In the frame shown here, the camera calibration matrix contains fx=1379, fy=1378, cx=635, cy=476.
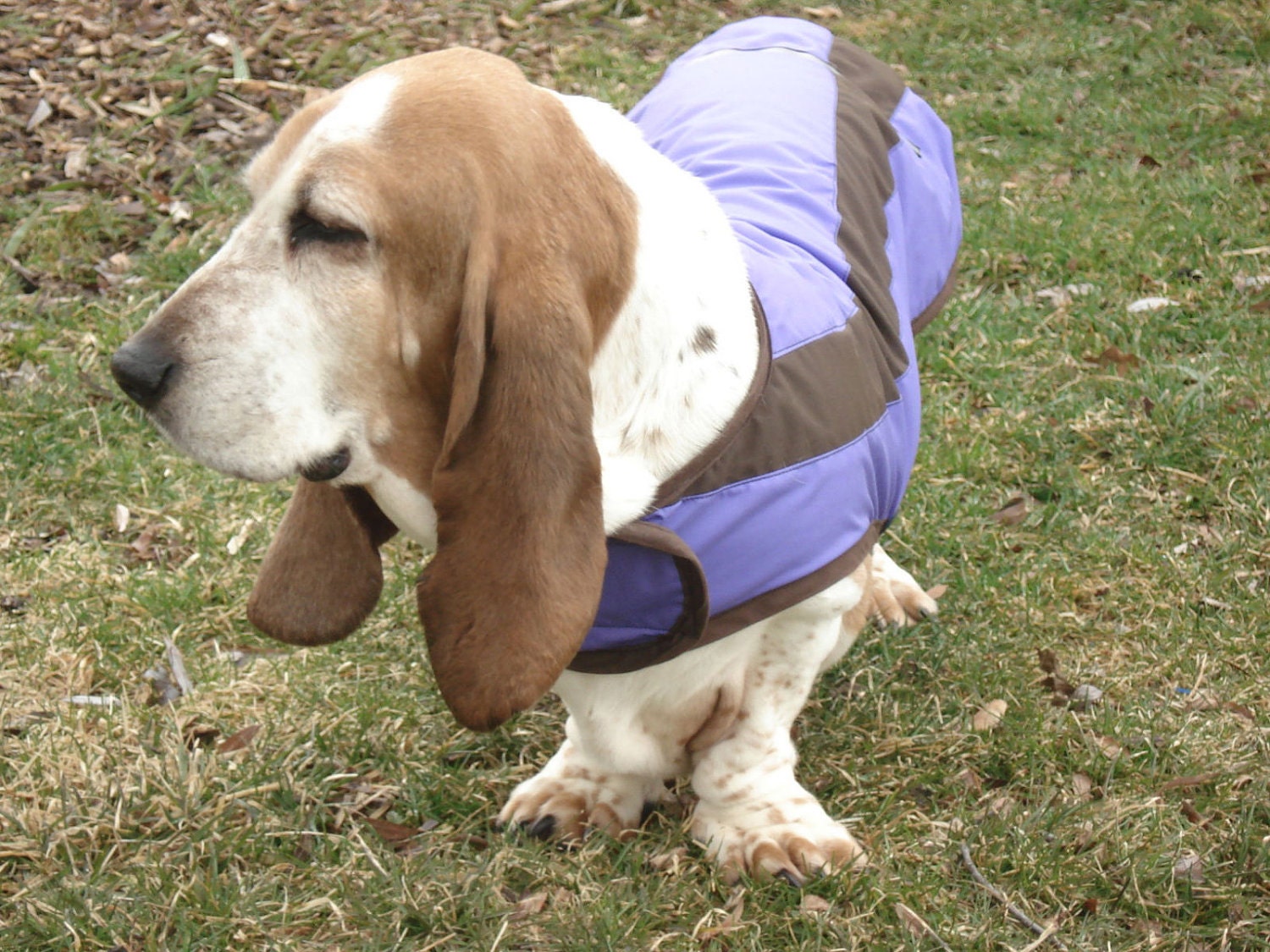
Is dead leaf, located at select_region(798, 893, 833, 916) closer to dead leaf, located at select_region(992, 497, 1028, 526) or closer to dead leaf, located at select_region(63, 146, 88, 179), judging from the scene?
dead leaf, located at select_region(992, 497, 1028, 526)

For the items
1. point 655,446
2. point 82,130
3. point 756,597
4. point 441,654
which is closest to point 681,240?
point 655,446

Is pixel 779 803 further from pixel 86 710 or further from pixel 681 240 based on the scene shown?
pixel 86 710

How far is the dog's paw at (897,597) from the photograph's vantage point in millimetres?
3514

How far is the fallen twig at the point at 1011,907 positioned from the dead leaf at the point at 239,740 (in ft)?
5.21

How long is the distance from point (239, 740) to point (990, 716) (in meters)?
1.73

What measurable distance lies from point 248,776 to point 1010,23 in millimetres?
6534

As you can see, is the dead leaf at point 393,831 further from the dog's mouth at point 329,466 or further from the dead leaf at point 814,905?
the dog's mouth at point 329,466

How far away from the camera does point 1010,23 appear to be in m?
7.83

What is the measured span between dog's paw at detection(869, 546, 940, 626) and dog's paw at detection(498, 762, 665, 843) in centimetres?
90

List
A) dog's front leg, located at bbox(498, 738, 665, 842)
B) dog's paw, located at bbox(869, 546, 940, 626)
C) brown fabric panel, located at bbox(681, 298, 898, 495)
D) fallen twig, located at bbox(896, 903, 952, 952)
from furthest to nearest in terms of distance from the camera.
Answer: dog's paw, located at bbox(869, 546, 940, 626), dog's front leg, located at bbox(498, 738, 665, 842), fallen twig, located at bbox(896, 903, 952, 952), brown fabric panel, located at bbox(681, 298, 898, 495)

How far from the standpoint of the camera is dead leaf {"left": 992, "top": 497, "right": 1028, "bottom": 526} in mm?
4012

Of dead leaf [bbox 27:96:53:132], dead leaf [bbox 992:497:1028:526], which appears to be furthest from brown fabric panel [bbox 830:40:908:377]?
dead leaf [bbox 27:96:53:132]

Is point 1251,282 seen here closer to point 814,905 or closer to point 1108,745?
point 1108,745

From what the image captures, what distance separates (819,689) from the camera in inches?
131
